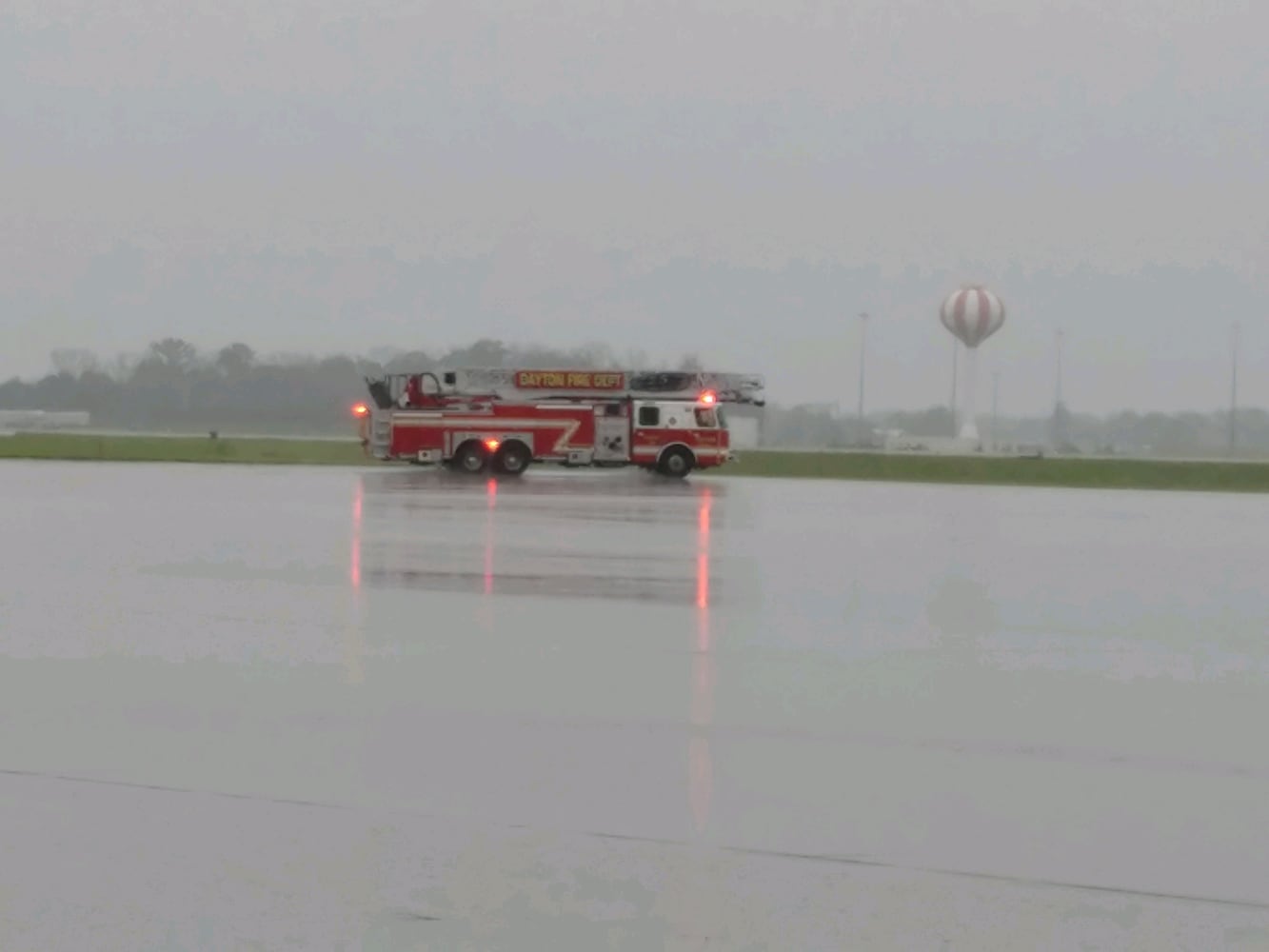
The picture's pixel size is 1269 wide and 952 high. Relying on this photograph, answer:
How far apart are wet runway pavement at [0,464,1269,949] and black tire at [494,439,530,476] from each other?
27.0m

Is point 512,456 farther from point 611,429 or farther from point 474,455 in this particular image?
point 611,429

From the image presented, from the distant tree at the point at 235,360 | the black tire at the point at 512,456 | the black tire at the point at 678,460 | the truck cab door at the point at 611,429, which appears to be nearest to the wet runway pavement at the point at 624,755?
the black tire at the point at 512,456

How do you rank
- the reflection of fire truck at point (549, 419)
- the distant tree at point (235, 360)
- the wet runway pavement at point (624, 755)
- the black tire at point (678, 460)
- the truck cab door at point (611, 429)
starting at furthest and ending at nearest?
the distant tree at point (235, 360), the black tire at point (678, 460), the truck cab door at point (611, 429), the reflection of fire truck at point (549, 419), the wet runway pavement at point (624, 755)

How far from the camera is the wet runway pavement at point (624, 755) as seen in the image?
553cm

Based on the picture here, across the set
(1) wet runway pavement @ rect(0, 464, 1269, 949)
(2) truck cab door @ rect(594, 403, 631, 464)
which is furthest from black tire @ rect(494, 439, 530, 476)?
(1) wet runway pavement @ rect(0, 464, 1269, 949)

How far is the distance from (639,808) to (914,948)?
184cm

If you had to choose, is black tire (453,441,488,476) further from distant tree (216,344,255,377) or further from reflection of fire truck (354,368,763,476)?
distant tree (216,344,255,377)

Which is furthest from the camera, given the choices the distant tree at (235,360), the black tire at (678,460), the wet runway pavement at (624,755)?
the distant tree at (235,360)

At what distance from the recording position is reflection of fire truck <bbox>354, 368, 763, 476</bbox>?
44.8 m

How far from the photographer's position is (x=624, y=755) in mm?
7859

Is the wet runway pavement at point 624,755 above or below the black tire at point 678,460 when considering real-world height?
below

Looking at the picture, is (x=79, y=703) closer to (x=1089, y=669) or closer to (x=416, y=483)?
(x=1089, y=669)

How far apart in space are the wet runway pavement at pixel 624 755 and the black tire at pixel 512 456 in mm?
26996

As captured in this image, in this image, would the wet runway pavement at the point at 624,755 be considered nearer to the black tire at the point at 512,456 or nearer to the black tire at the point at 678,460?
A: the black tire at the point at 512,456
